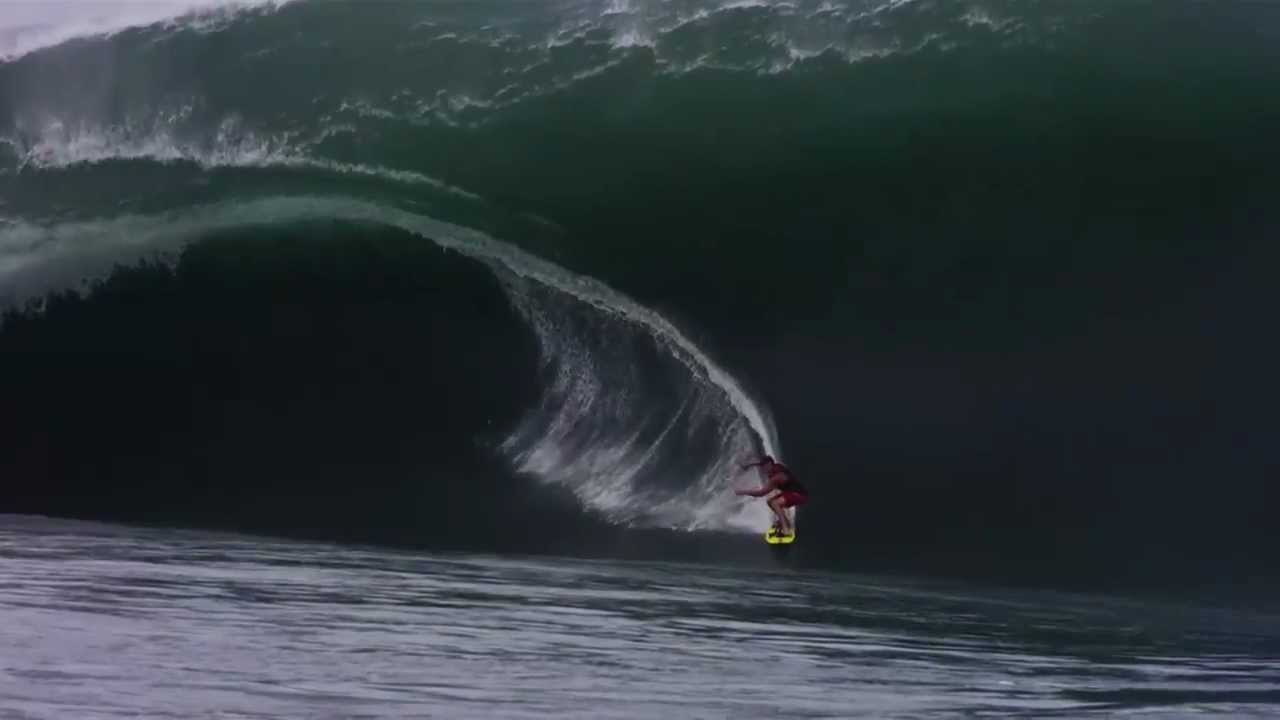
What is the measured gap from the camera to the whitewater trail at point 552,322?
36.7 feet

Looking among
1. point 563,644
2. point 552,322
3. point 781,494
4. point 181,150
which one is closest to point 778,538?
point 781,494

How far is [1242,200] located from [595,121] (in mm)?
4894

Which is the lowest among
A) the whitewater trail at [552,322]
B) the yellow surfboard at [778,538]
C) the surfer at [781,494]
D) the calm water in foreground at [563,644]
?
the calm water in foreground at [563,644]

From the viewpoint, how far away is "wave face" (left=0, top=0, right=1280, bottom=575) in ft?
37.3

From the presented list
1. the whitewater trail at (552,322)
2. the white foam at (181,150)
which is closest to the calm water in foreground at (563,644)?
the whitewater trail at (552,322)

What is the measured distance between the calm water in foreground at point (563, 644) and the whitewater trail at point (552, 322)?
67.1 inches

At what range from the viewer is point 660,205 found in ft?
40.4

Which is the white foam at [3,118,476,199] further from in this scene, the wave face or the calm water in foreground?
the calm water in foreground

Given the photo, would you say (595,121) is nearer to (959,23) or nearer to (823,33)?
(823,33)

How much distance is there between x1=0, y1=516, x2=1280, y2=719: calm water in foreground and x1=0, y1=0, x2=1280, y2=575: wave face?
2.15 meters

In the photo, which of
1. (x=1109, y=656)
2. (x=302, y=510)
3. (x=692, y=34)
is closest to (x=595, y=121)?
(x=692, y=34)

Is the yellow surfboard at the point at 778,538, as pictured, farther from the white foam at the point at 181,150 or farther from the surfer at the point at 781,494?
the white foam at the point at 181,150

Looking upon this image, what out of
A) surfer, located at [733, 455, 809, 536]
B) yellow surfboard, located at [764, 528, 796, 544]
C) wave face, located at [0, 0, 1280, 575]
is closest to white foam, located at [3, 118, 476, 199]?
wave face, located at [0, 0, 1280, 575]

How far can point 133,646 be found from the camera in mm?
6004
